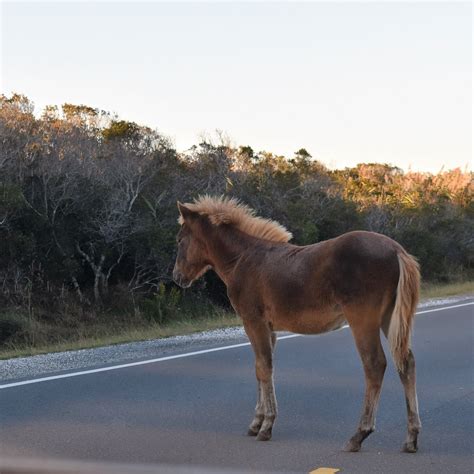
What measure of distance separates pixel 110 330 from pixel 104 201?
11.5ft

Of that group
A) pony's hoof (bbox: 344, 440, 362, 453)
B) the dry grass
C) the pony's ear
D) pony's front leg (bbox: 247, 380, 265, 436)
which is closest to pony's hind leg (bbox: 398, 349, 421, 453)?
pony's hoof (bbox: 344, 440, 362, 453)

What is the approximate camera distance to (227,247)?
24.3 feet

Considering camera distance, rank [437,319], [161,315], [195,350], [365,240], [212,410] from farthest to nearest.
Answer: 1. [161,315]
2. [437,319]
3. [195,350]
4. [212,410]
5. [365,240]

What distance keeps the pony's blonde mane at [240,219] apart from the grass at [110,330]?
5676 mm

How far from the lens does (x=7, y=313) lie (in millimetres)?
17453

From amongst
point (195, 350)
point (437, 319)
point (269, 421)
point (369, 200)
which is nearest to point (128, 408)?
point (269, 421)

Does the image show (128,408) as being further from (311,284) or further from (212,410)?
(311,284)

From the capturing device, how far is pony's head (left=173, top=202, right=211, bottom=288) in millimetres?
7621

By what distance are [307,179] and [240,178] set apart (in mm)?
3782

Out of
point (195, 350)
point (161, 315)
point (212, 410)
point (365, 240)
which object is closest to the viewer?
point (365, 240)

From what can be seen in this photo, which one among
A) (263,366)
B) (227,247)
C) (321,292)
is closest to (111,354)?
(227,247)

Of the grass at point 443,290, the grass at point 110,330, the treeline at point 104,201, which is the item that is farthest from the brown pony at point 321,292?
the grass at point 443,290

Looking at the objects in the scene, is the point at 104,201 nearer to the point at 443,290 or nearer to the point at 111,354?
the point at 111,354

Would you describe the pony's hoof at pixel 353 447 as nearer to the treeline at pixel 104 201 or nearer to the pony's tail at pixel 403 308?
the pony's tail at pixel 403 308
